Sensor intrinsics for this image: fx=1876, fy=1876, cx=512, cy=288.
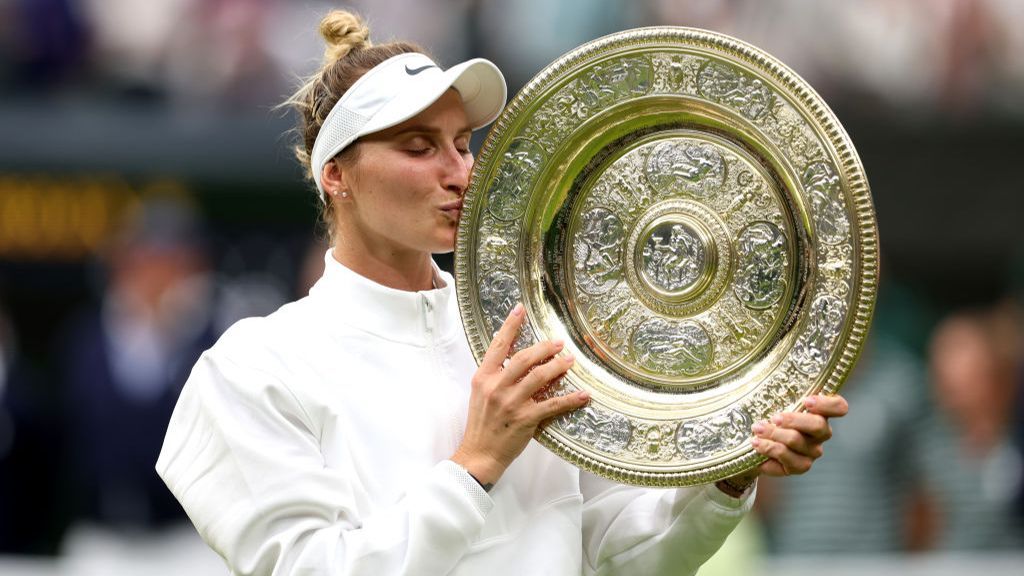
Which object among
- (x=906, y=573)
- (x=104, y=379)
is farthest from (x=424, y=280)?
(x=104, y=379)

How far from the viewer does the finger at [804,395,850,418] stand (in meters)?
2.94

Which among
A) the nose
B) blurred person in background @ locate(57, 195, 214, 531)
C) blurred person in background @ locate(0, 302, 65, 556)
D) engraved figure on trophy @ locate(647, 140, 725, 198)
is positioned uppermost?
engraved figure on trophy @ locate(647, 140, 725, 198)

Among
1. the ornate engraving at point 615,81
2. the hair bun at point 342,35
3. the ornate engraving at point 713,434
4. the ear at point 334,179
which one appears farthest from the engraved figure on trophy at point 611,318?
the hair bun at point 342,35

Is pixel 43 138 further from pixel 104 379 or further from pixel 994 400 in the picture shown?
pixel 994 400

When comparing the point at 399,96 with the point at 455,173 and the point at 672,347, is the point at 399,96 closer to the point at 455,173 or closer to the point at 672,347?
the point at 455,173

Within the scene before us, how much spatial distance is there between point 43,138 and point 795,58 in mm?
3323

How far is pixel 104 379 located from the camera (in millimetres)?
7105

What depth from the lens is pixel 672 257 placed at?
10.5 ft

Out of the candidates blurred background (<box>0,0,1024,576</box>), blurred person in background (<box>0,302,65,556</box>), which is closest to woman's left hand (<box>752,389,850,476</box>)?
blurred background (<box>0,0,1024,576</box>)

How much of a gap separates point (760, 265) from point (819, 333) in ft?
0.58

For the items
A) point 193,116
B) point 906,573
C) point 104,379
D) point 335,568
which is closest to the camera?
point 335,568

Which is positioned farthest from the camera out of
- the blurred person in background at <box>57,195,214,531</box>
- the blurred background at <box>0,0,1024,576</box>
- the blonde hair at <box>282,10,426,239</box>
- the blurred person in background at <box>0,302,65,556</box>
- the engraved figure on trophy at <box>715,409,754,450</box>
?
the blurred person in background at <box>0,302,65,556</box>

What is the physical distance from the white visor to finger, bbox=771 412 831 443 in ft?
2.58

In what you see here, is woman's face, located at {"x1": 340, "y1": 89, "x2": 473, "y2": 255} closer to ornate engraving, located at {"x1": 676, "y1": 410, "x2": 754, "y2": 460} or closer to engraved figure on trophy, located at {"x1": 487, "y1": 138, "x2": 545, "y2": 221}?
engraved figure on trophy, located at {"x1": 487, "y1": 138, "x2": 545, "y2": 221}
